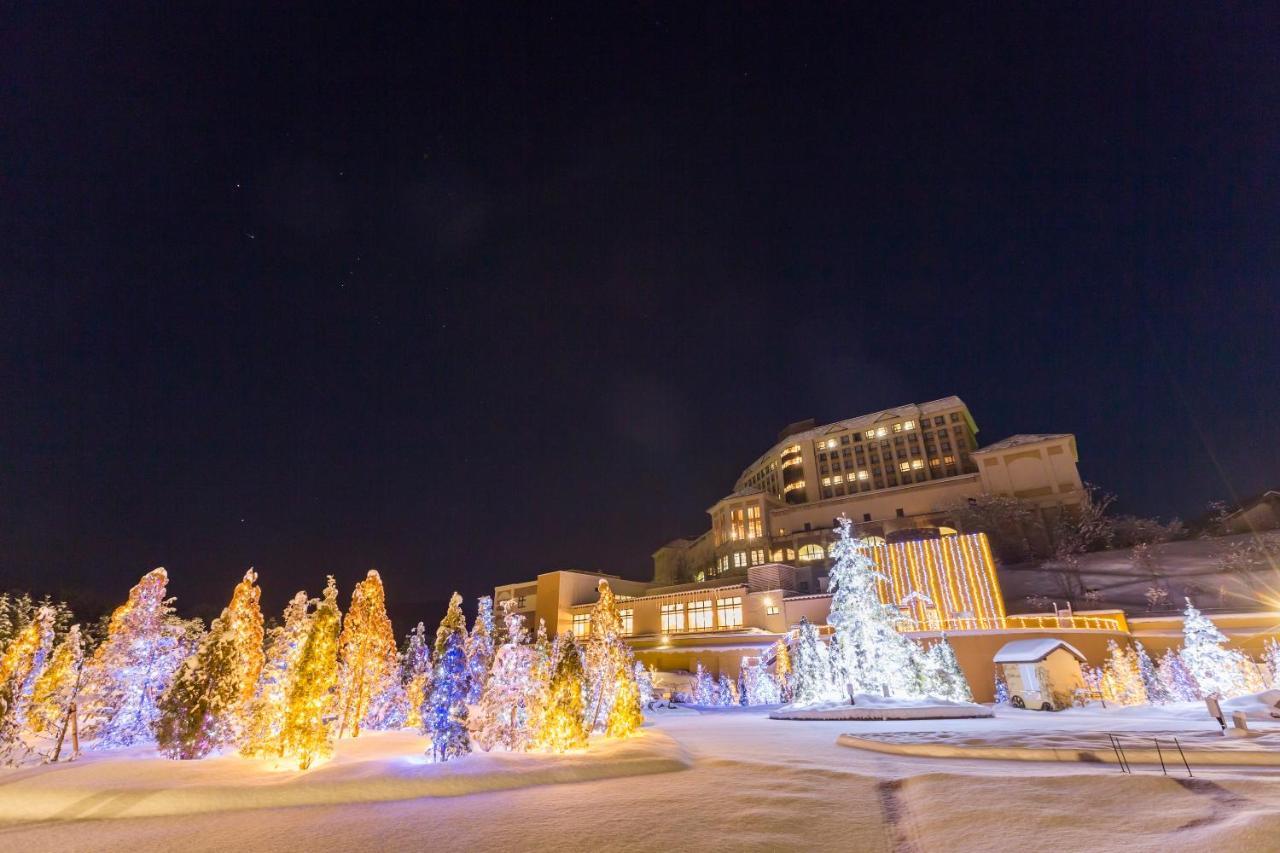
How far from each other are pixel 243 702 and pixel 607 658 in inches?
355

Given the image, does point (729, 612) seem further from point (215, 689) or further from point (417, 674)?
point (215, 689)

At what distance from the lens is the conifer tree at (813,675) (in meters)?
24.1

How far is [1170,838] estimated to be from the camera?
526 centimetres

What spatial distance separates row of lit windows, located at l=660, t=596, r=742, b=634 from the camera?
4338 cm

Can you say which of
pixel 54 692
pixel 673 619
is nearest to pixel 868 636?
pixel 673 619

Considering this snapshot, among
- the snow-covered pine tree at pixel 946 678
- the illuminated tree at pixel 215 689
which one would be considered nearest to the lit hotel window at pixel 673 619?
the snow-covered pine tree at pixel 946 678

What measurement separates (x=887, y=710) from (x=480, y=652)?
47.5 ft

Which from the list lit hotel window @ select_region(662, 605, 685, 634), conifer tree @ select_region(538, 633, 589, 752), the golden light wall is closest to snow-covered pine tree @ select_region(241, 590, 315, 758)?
conifer tree @ select_region(538, 633, 589, 752)

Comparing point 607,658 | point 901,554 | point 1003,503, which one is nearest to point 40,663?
point 607,658

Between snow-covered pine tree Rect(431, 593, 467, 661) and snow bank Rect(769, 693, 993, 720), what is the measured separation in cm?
1416

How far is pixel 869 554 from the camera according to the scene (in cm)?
3694

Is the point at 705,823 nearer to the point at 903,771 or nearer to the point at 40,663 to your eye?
the point at 903,771

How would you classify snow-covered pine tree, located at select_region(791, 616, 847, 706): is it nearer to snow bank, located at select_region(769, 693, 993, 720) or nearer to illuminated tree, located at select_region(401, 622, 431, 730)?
snow bank, located at select_region(769, 693, 993, 720)

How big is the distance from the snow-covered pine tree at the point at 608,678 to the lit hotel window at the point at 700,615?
28.1 meters
